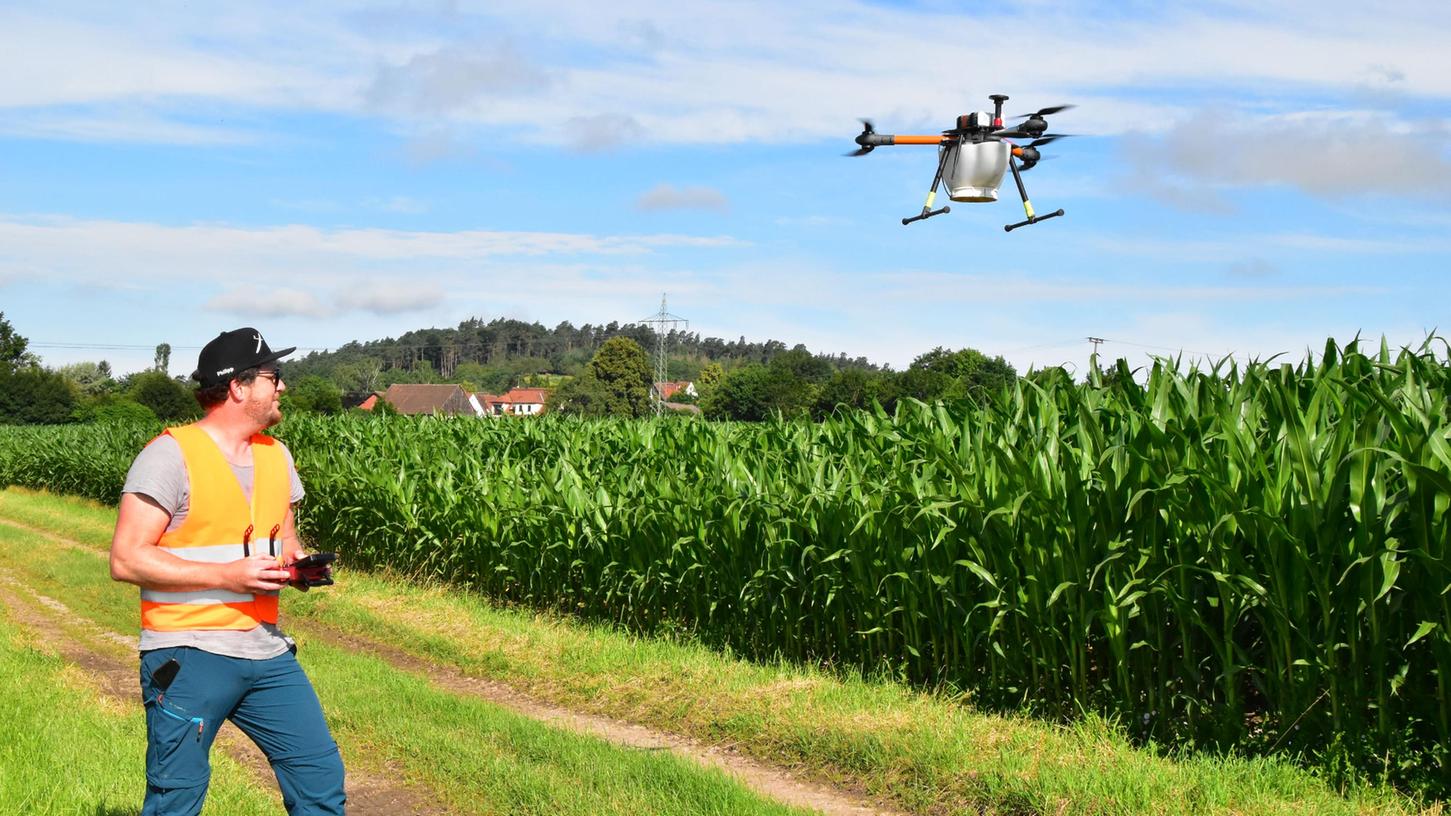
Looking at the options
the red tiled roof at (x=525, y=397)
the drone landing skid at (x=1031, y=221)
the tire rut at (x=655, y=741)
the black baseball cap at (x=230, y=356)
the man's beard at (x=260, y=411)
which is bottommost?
the tire rut at (x=655, y=741)

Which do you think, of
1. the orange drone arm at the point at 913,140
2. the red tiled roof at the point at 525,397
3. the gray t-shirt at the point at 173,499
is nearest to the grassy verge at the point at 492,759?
the gray t-shirt at the point at 173,499

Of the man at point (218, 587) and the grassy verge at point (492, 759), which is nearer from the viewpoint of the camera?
the man at point (218, 587)

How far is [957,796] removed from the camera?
6.36 m

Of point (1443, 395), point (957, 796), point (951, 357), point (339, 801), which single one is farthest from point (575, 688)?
point (951, 357)

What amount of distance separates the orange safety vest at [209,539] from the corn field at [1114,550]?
159 inches

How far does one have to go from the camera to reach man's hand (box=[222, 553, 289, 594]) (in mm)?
4293

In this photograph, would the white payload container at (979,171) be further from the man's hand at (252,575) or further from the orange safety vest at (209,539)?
the man's hand at (252,575)

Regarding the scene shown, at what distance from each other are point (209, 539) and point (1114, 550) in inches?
180

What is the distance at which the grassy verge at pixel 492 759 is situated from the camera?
629 centimetres

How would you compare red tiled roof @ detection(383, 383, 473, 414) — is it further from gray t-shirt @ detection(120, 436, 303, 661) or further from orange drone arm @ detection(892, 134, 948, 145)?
gray t-shirt @ detection(120, 436, 303, 661)

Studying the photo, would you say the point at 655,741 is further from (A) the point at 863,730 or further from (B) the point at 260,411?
(B) the point at 260,411

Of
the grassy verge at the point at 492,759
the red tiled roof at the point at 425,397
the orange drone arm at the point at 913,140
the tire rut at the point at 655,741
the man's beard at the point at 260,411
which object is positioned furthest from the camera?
the red tiled roof at the point at 425,397

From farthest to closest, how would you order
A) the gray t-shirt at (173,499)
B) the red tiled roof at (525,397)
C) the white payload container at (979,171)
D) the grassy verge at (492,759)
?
the red tiled roof at (525,397) < the white payload container at (979,171) < the grassy verge at (492,759) < the gray t-shirt at (173,499)

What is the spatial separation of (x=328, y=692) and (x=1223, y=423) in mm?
6262
